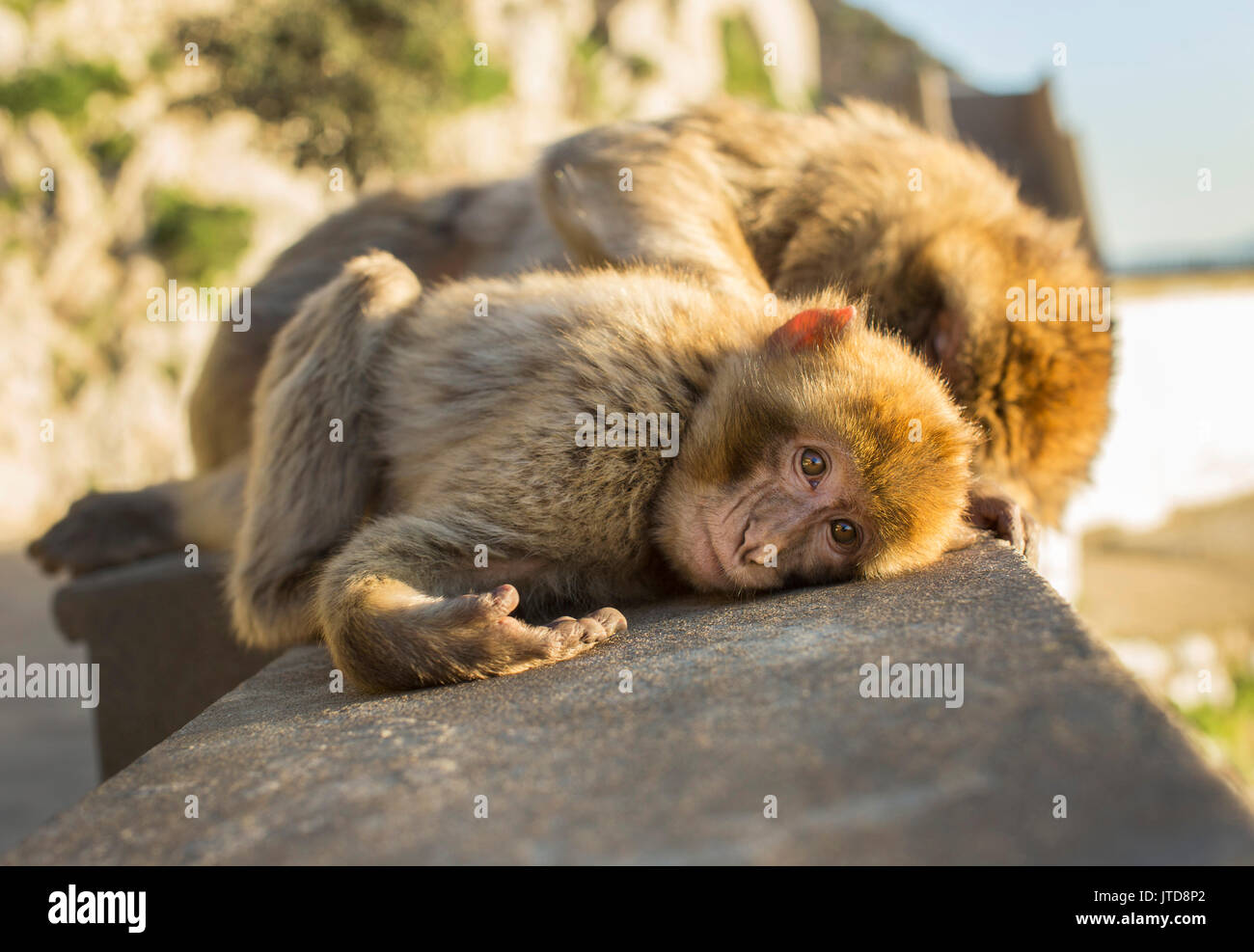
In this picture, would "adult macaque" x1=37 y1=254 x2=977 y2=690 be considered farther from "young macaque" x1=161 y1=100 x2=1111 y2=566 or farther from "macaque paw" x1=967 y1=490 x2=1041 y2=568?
"young macaque" x1=161 y1=100 x2=1111 y2=566

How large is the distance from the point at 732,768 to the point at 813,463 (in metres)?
1.07

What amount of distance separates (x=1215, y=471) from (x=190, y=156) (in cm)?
1182

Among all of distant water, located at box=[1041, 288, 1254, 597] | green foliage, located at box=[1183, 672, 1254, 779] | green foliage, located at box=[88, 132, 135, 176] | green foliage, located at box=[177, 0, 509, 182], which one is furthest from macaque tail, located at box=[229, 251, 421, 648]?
green foliage, located at box=[88, 132, 135, 176]

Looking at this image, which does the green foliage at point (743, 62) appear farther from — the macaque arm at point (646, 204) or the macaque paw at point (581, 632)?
the macaque paw at point (581, 632)

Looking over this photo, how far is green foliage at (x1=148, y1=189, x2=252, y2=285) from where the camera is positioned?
41.5 feet

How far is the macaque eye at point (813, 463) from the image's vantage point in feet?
7.28

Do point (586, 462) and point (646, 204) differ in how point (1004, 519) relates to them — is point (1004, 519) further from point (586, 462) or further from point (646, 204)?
point (646, 204)

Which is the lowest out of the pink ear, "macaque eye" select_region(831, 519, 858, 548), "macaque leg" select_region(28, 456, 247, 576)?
"macaque eye" select_region(831, 519, 858, 548)

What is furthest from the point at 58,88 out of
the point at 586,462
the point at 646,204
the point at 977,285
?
the point at 586,462

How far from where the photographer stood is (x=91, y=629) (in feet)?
10.6

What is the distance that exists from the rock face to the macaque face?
0.34 meters

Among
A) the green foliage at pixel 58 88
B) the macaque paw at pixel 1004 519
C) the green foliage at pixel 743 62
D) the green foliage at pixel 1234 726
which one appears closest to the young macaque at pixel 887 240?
the macaque paw at pixel 1004 519

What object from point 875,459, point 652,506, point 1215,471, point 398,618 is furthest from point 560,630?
point 1215,471
